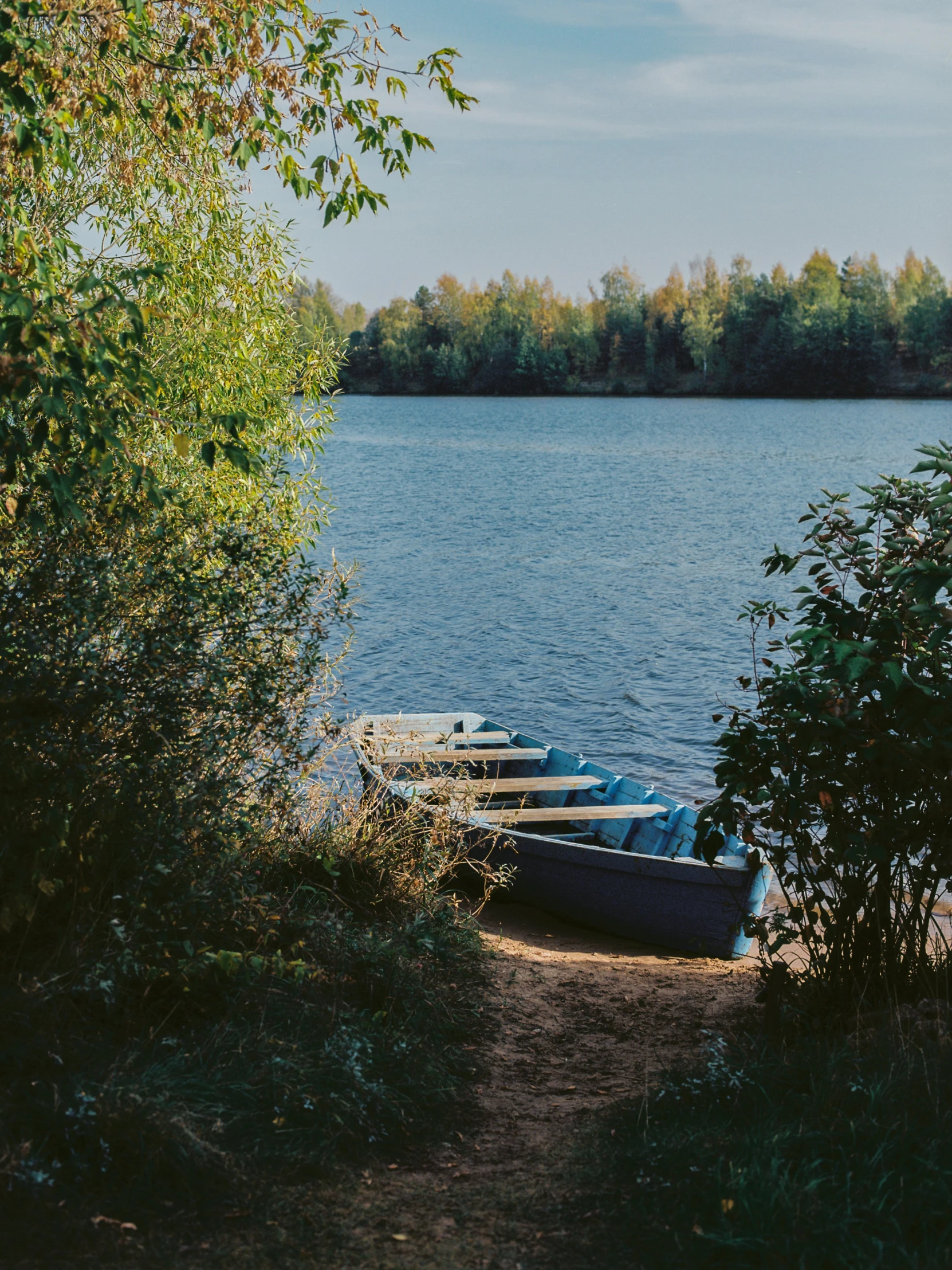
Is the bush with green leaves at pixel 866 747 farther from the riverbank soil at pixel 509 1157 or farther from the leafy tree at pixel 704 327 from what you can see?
the leafy tree at pixel 704 327

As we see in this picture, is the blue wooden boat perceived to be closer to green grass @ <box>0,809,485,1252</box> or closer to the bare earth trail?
the bare earth trail

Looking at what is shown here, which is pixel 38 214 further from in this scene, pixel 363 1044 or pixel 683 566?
pixel 683 566

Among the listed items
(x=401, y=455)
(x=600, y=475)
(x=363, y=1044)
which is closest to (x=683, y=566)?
(x=600, y=475)

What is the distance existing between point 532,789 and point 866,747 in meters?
5.51

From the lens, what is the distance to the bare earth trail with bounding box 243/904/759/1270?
12.9 ft

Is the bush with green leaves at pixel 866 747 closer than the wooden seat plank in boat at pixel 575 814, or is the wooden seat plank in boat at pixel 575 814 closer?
the bush with green leaves at pixel 866 747

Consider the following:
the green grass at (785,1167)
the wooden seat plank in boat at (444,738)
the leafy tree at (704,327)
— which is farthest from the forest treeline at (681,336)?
the green grass at (785,1167)

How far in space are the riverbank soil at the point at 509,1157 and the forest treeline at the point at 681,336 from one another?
9080 cm

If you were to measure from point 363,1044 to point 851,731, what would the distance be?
2792 mm

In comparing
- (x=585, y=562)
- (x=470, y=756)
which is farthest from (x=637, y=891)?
(x=585, y=562)

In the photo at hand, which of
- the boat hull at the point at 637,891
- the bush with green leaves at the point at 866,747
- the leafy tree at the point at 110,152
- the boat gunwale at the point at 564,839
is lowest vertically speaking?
the boat hull at the point at 637,891

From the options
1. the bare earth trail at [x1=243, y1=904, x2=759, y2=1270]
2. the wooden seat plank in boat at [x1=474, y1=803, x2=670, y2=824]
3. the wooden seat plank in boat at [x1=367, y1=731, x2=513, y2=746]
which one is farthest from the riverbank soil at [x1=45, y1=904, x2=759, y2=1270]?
the wooden seat plank in boat at [x1=367, y1=731, x2=513, y2=746]

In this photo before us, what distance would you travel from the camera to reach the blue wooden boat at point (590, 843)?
9.24 metres

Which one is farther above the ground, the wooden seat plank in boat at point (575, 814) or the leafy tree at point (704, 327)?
the leafy tree at point (704, 327)
